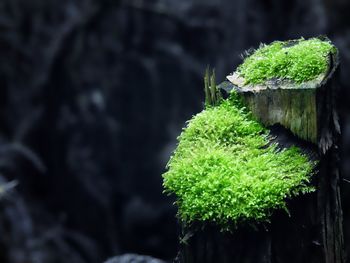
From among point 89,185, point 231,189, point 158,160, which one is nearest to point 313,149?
point 231,189

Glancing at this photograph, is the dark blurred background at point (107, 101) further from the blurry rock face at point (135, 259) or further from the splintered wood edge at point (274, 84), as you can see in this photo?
the splintered wood edge at point (274, 84)

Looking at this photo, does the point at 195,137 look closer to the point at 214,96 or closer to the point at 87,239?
the point at 214,96

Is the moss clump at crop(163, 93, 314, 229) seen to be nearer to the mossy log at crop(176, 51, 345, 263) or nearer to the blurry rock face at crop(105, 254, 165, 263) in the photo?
the mossy log at crop(176, 51, 345, 263)

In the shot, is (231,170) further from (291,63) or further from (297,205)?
(291,63)

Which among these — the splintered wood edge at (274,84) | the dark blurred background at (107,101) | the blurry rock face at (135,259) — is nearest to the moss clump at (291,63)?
the splintered wood edge at (274,84)

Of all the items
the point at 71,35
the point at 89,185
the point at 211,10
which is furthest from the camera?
the point at 211,10

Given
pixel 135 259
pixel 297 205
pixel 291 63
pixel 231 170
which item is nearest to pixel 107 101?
pixel 135 259

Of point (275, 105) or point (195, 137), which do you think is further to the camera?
point (195, 137)
